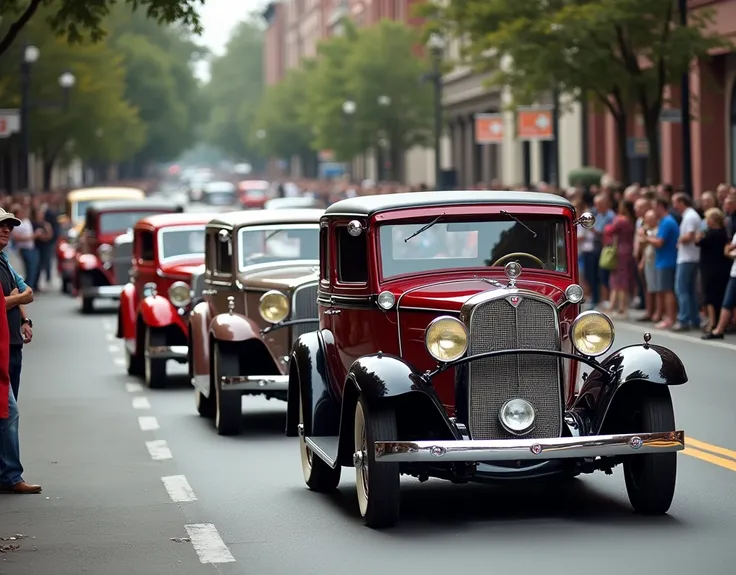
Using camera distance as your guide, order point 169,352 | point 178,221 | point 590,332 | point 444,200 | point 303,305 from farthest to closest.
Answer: point 178,221 < point 169,352 < point 303,305 < point 444,200 < point 590,332

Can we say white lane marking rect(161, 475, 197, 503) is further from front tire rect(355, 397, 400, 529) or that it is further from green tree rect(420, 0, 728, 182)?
green tree rect(420, 0, 728, 182)

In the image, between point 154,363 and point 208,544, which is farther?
point 154,363

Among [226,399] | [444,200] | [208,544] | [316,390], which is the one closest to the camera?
[208,544]

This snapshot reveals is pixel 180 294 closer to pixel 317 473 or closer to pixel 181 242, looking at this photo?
pixel 181 242

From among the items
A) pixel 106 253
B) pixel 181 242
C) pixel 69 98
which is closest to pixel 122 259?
pixel 106 253

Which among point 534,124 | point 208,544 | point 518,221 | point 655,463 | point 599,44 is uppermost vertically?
point 599,44

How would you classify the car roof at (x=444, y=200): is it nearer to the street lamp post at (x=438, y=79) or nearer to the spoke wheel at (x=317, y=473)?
the spoke wheel at (x=317, y=473)

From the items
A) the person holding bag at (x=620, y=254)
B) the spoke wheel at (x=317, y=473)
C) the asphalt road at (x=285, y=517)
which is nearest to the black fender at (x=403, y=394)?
the asphalt road at (x=285, y=517)

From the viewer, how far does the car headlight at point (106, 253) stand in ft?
89.4

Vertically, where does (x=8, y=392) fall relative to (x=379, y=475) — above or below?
above

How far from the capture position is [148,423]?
14.8m

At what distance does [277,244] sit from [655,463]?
656 cm

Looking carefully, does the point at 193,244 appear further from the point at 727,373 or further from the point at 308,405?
the point at 308,405

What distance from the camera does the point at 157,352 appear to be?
1739 cm
